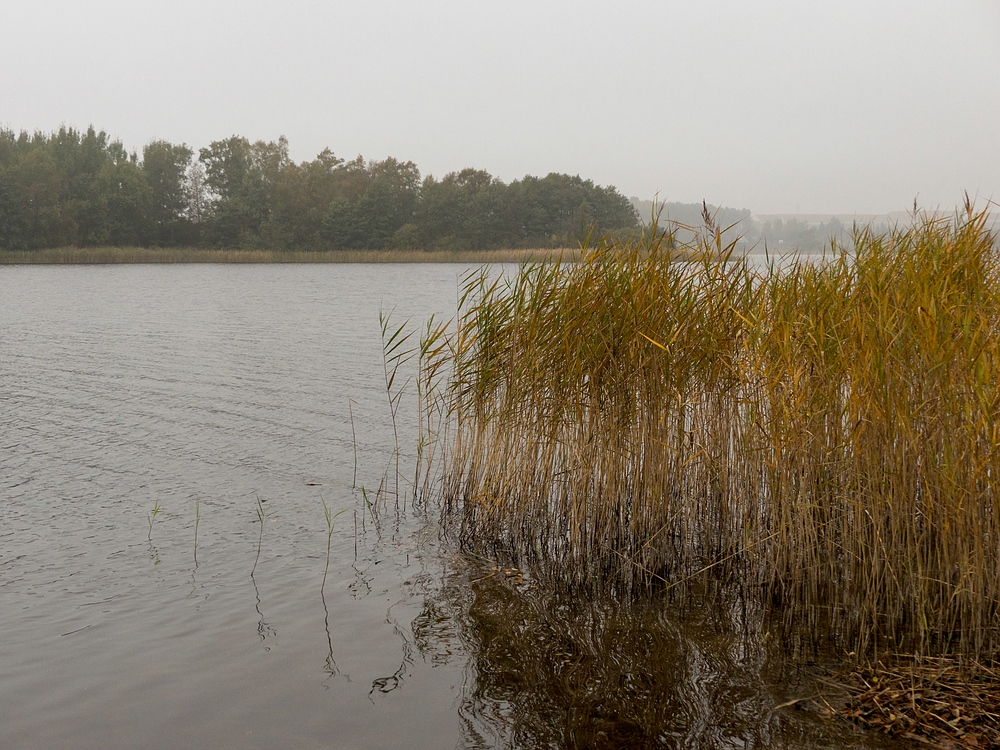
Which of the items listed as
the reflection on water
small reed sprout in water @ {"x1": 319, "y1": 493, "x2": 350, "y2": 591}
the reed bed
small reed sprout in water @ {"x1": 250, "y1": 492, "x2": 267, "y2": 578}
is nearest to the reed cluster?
the reflection on water

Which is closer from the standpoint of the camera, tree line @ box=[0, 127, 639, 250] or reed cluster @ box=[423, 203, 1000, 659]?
reed cluster @ box=[423, 203, 1000, 659]

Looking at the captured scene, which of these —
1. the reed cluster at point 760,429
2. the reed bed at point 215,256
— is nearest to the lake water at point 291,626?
the reed cluster at point 760,429

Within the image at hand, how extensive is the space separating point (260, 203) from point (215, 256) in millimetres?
20189

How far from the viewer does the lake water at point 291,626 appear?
Answer: 425cm

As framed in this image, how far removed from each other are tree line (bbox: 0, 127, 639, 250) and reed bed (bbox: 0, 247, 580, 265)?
5.99 metres

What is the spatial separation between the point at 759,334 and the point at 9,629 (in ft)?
18.9

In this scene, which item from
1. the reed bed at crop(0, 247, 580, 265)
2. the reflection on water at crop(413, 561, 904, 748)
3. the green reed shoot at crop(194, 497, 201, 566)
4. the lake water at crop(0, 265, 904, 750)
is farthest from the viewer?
the reed bed at crop(0, 247, 580, 265)

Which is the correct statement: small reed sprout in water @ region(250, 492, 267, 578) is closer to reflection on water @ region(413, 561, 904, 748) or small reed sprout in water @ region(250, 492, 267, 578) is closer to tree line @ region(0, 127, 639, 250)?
reflection on water @ region(413, 561, 904, 748)

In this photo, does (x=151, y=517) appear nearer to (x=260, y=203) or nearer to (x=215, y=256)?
(x=215, y=256)

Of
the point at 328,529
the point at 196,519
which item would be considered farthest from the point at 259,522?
the point at 328,529

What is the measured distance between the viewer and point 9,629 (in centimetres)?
545

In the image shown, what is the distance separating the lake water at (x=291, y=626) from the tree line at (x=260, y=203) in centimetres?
6664

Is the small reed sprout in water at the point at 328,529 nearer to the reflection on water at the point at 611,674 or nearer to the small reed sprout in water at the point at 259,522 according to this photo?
the small reed sprout in water at the point at 259,522

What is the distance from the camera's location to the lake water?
4.25 metres
